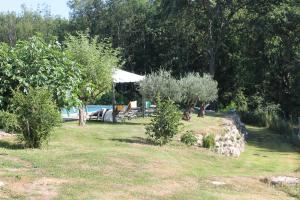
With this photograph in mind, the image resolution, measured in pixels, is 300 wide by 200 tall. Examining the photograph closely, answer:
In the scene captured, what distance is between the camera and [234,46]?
39844mm

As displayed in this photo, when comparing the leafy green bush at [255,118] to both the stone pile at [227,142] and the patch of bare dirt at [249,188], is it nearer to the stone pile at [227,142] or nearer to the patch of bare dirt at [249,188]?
the stone pile at [227,142]

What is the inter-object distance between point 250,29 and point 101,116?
56.9 ft

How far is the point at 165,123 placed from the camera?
15508 millimetres

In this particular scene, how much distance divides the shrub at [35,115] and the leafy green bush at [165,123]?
402cm

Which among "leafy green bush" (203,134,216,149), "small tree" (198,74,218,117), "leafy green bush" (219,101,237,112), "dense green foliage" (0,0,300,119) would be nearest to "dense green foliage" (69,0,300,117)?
"dense green foliage" (0,0,300,119)

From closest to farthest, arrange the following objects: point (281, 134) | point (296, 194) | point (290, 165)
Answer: point (296, 194) < point (290, 165) < point (281, 134)

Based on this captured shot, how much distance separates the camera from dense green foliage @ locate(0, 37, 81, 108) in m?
14.4

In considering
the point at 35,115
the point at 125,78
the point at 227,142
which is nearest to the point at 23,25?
the point at 125,78

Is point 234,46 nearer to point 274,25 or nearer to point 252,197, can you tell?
point 274,25

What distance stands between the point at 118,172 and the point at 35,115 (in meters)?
3.13

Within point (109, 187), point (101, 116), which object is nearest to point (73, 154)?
point (109, 187)

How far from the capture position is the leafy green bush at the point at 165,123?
15484mm

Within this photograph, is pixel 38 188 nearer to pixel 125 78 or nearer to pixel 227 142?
pixel 227 142

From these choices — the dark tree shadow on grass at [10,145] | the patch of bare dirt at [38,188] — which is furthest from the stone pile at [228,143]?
the patch of bare dirt at [38,188]
